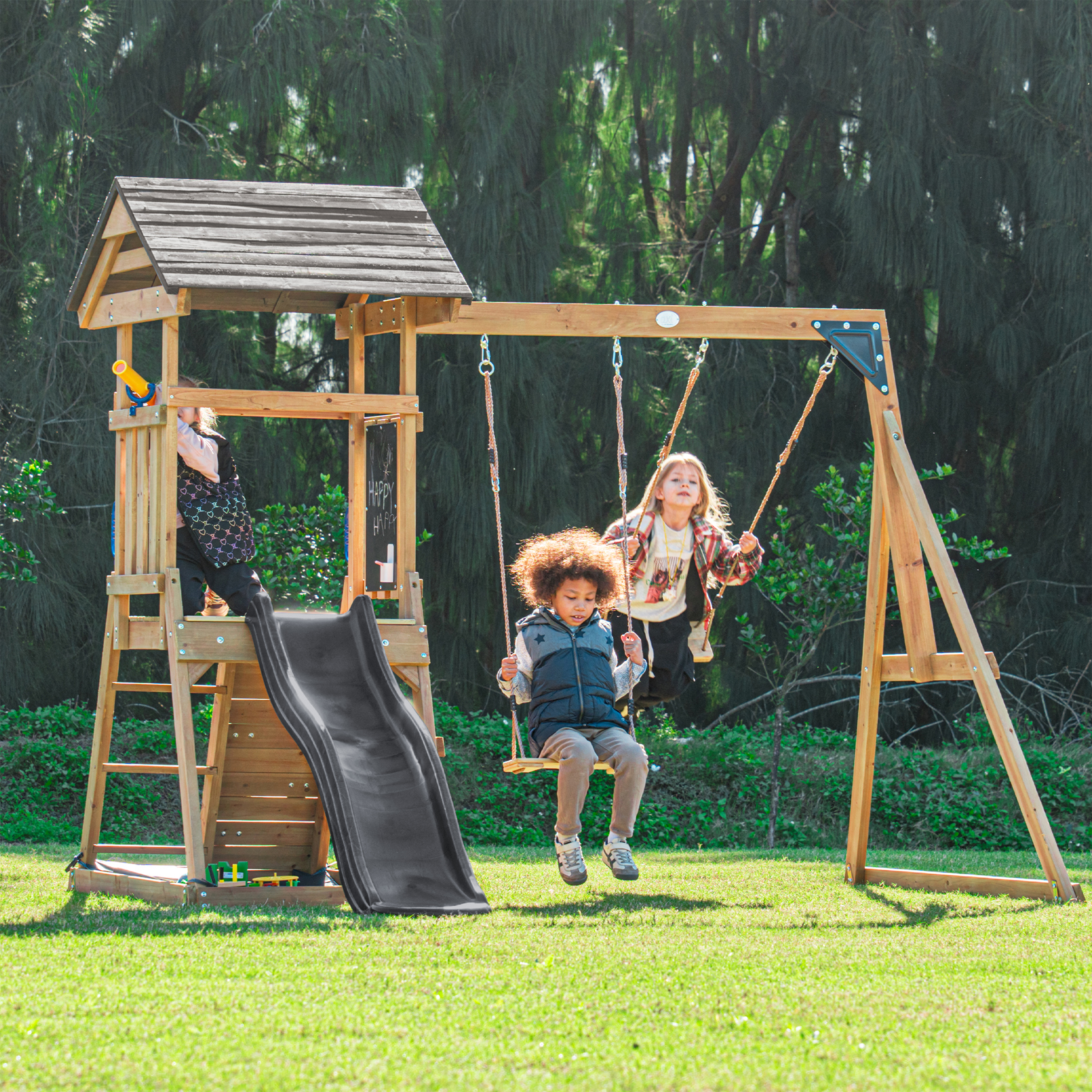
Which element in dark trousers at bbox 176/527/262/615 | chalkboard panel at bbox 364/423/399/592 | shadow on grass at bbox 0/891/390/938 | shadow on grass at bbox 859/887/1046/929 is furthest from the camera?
dark trousers at bbox 176/527/262/615

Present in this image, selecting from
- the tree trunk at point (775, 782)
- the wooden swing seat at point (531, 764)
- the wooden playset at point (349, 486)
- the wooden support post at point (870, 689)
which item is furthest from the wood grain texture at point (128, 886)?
the tree trunk at point (775, 782)

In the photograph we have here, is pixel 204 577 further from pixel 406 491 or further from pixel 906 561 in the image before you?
pixel 906 561

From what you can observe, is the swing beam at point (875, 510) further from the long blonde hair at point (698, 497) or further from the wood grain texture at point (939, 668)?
the long blonde hair at point (698, 497)

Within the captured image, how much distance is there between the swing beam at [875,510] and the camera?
19.4 feet

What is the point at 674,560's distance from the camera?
21.6 ft

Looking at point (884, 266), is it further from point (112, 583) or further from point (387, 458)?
point (112, 583)

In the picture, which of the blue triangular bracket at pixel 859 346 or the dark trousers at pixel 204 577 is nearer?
the dark trousers at pixel 204 577

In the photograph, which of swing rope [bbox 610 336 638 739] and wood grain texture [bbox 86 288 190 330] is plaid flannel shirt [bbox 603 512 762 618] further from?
wood grain texture [bbox 86 288 190 330]

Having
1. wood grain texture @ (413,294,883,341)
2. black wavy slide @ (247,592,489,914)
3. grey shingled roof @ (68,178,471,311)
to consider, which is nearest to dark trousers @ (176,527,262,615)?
black wavy slide @ (247,592,489,914)

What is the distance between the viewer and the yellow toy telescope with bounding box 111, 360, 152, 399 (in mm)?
5711

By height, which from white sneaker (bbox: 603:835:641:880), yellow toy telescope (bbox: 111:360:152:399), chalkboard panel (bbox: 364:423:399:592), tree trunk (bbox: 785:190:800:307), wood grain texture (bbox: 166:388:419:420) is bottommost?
white sneaker (bbox: 603:835:641:880)

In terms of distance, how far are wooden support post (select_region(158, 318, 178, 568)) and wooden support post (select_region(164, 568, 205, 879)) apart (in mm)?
104

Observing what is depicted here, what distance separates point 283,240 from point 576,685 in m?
2.13

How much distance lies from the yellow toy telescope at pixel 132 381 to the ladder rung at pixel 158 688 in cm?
115
